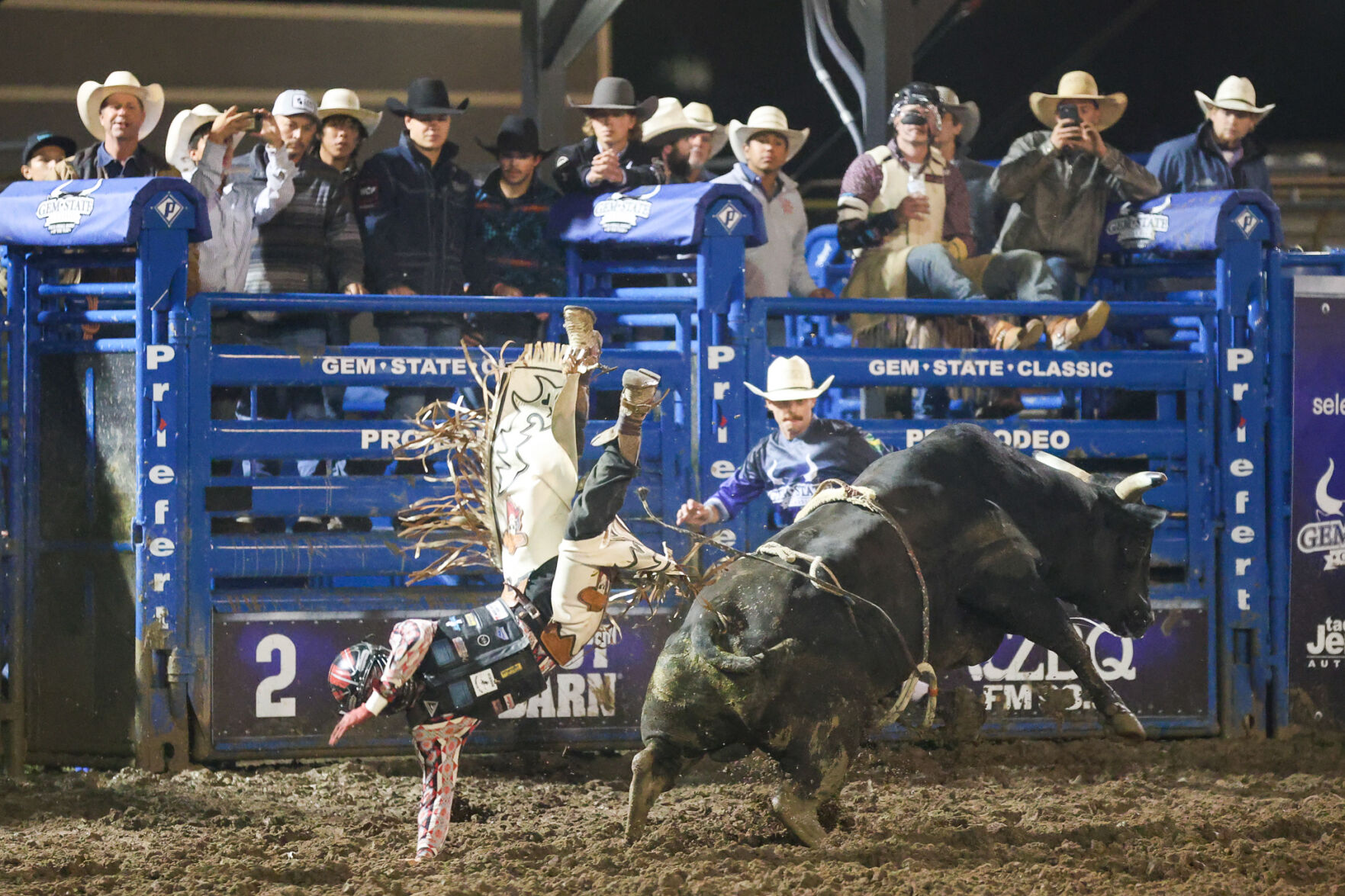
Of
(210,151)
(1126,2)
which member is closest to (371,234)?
(210,151)

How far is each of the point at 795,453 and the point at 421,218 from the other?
6.66 feet

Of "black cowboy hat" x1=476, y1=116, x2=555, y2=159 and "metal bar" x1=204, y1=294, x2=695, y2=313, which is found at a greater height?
"black cowboy hat" x1=476, y1=116, x2=555, y2=159

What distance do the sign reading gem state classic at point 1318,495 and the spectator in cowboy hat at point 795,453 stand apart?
203cm

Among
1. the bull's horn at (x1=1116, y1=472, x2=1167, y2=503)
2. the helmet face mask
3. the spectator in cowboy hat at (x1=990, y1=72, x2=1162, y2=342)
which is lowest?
the helmet face mask

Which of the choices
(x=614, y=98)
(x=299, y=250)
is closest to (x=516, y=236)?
(x=614, y=98)

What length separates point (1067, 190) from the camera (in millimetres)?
6941

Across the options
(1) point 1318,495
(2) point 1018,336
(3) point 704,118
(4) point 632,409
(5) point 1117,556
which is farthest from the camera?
(3) point 704,118

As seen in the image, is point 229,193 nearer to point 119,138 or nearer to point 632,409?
point 119,138

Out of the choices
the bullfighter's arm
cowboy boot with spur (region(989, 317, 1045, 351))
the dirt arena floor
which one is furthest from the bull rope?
cowboy boot with spur (region(989, 317, 1045, 351))

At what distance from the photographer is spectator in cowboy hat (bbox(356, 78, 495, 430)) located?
21.2 ft

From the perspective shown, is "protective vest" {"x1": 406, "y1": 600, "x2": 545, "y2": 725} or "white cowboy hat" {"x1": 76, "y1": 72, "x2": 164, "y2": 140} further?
"white cowboy hat" {"x1": 76, "y1": 72, "x2": 164, "y2": 140}

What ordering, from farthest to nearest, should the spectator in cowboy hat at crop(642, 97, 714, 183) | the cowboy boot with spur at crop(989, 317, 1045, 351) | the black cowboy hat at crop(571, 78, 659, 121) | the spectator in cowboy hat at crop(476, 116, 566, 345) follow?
the spectator in cowboy hat at crop(642, 97, 714, 183), the black cowboy hat at crop(571, 78, 659, 121), the spectator in cowboy hat at crop(476, 116, 566, 345), the cowboy boot with spur at crop(989, 317, 1045, 351)

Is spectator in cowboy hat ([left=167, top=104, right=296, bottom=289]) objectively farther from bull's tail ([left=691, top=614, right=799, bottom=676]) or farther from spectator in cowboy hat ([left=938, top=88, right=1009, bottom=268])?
spectator in cowboy hat ([left=938, top=88, right=1009, bottom=268])

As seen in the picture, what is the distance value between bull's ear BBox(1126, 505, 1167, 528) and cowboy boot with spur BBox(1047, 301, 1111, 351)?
1.13 meters
